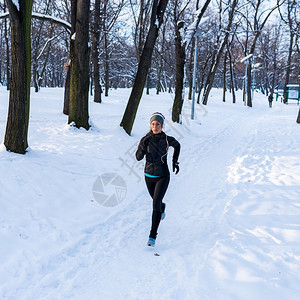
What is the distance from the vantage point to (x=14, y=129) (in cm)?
617

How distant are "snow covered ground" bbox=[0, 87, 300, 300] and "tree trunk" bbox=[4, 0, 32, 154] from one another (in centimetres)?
39

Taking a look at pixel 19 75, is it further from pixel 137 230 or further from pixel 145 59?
pixel 145 59

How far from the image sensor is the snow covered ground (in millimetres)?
3252

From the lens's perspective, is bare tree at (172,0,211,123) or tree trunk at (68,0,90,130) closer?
tree trunk at (68,0,90,130)

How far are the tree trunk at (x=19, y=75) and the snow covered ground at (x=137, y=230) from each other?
1.30 feet

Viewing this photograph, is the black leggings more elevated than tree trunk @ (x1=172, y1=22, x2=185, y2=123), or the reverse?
tree trunk @ (x1=172, y1=22, x2=185, y2=123)

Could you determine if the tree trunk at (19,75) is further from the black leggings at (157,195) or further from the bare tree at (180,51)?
the bare tree at (180,51)

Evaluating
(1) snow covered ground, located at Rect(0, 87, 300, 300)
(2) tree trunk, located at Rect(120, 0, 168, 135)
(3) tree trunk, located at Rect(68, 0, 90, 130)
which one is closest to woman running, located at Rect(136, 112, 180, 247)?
(1) snow covered ground, located at Rect(0, 87, 300, 300)

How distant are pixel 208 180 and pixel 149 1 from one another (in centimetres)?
1675

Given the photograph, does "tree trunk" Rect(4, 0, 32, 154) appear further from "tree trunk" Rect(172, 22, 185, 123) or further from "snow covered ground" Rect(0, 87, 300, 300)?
"tree trunk" Rect(172, 22, 185, 123)

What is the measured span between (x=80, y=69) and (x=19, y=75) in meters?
3.36

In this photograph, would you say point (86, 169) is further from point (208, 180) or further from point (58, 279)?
point (58, 279)

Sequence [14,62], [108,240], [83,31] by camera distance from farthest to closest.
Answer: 1. [83,31]
2. [14,62]
3. [108,240]

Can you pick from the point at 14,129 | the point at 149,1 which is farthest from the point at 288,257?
the point at 149,1
